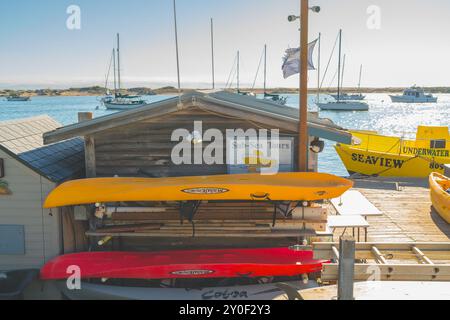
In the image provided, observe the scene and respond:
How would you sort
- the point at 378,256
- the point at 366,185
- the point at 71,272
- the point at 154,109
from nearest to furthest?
the point at 378,256 < the point at 71,272 < the point at 154,109 < the point at 366,185

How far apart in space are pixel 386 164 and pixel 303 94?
1386 centimetres

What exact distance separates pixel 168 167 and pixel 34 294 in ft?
12.5

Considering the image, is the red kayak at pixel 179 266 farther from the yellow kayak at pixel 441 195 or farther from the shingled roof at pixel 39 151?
the yellow kayak at pixel 441 195

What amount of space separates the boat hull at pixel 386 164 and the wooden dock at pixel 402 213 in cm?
238

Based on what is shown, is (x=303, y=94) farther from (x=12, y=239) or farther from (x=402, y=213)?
(x=402, y=213)

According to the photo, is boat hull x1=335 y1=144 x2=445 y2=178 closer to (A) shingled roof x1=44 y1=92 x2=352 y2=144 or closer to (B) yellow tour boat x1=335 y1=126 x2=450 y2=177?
(B) yellow tour boat x1=335 y1=126 x2=450 y2=177

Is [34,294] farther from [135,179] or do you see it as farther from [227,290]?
[227,290]

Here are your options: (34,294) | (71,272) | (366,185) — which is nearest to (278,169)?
(71,272)

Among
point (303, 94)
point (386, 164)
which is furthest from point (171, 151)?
point (386, 164)

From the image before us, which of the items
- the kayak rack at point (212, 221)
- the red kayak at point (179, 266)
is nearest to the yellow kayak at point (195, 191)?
the kayak rack at point (212, 221)

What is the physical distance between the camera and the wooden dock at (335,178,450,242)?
1165cm

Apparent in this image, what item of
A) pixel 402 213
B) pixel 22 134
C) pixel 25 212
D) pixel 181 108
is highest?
pixel 181 108

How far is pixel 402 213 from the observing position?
13.6 metres

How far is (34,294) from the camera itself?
9.12m
